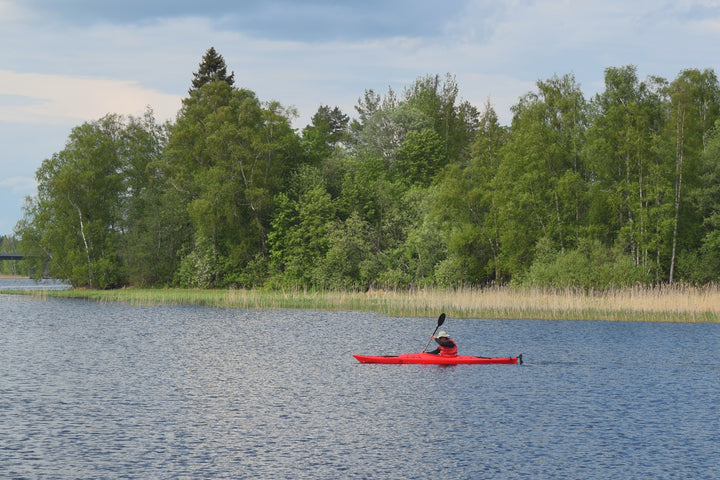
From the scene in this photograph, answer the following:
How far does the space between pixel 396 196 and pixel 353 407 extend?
215 ft

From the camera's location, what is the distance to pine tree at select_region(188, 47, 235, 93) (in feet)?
327

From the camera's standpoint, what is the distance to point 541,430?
22375mm

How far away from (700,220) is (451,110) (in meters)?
53.4

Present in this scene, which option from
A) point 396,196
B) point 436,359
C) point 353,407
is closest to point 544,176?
point 396,196

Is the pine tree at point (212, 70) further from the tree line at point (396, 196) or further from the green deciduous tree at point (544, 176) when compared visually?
the green deciduous tree at point (544, 176)

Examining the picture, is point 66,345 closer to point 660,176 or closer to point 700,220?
point 660,176

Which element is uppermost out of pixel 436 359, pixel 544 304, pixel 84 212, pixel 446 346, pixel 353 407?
pixel 84 212

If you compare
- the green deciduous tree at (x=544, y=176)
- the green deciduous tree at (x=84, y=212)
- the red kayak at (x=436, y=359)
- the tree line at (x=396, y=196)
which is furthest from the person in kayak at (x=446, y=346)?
the green deciduous tree at (x=84, y=212)

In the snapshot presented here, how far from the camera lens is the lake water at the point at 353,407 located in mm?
18719

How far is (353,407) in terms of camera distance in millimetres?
25281

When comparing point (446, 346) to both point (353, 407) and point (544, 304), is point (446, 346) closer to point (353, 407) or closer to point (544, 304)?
point (353, 407)

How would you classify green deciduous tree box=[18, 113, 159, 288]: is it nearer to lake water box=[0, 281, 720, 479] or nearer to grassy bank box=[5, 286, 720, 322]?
grassy bank box=[5, 286, 720, 322]

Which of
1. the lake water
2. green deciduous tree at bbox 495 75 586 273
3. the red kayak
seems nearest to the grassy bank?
the lake water

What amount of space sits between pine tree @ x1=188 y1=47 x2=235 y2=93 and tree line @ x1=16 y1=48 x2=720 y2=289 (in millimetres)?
180
